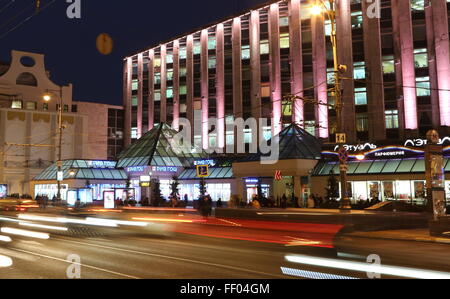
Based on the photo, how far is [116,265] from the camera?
1152cm

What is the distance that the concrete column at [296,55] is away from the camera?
56.8m

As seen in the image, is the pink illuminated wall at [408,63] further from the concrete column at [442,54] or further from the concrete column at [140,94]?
the concrete column at [140,94]

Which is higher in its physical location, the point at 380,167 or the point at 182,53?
the point at 182,53

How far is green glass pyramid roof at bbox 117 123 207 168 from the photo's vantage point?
185 ft

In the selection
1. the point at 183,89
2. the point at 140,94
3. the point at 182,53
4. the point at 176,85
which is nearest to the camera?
the point at 183,89

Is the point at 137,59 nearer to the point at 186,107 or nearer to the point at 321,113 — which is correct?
the point at 186,107

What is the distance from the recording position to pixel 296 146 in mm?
44906

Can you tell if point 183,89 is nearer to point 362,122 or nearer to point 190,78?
point 190,78

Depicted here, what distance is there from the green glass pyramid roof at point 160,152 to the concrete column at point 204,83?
351cm

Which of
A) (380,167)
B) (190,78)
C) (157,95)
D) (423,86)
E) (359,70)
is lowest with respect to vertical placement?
(380,167)

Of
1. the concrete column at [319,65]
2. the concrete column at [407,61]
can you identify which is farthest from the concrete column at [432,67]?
the concrete column at [319,65]

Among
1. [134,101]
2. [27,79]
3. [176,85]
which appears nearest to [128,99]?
[134,101]

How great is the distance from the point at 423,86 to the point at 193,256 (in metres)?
42.2
